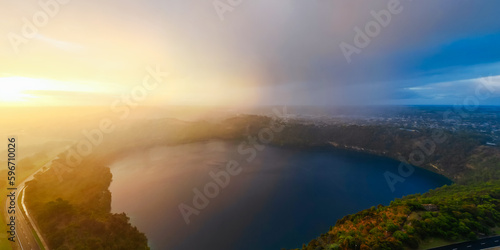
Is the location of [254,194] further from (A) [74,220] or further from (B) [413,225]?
(A) [74,220]

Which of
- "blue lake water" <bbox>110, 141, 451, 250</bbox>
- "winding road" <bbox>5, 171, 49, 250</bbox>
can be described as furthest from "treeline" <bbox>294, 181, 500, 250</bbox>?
"winding road" <bbox>5, 171, 49, 250</bbox>

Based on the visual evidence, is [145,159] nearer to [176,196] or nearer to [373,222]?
[176,196]

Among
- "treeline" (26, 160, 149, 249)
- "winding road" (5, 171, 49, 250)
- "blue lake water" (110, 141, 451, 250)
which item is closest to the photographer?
"winding road" (5, 171, 49, 250)

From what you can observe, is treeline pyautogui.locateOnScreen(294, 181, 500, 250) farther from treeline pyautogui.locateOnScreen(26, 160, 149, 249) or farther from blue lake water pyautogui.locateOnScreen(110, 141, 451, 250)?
treeline pyautogui.locateOnScreen(26, 160, 149, 249)

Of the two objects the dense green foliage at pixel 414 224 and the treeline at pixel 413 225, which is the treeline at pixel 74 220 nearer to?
the dense green foliage at pixel 414 224

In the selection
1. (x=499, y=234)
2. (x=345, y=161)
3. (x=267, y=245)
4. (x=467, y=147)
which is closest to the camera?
(x=499, y=234)

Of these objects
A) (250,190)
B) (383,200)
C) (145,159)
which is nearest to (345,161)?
(383,200)

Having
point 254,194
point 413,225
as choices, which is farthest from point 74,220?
A: point 413,225
